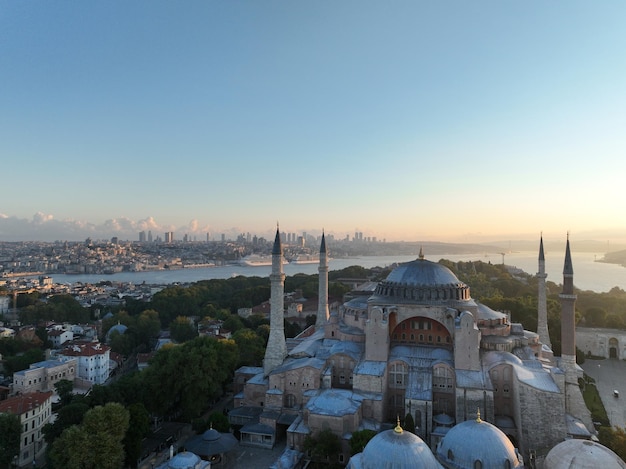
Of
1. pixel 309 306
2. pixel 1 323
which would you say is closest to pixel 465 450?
pixel 309 306

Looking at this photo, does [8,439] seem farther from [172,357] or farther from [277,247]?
[277,247]

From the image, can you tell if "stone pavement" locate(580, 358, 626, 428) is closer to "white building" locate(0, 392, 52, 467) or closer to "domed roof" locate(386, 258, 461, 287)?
"domed roof" locate(386, 258, 461, 287)

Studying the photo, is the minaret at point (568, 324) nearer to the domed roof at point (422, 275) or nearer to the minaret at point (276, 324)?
the domed roof at point (422, 275)

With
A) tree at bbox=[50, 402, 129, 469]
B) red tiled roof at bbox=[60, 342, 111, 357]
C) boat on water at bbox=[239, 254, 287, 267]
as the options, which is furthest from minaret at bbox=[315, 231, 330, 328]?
boat on water at bbox=[239, 254, 287, 267]

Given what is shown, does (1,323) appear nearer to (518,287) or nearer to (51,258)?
(518,287)

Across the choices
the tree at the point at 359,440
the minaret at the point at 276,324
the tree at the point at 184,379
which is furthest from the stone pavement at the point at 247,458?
the minaret at the point at 276,324
